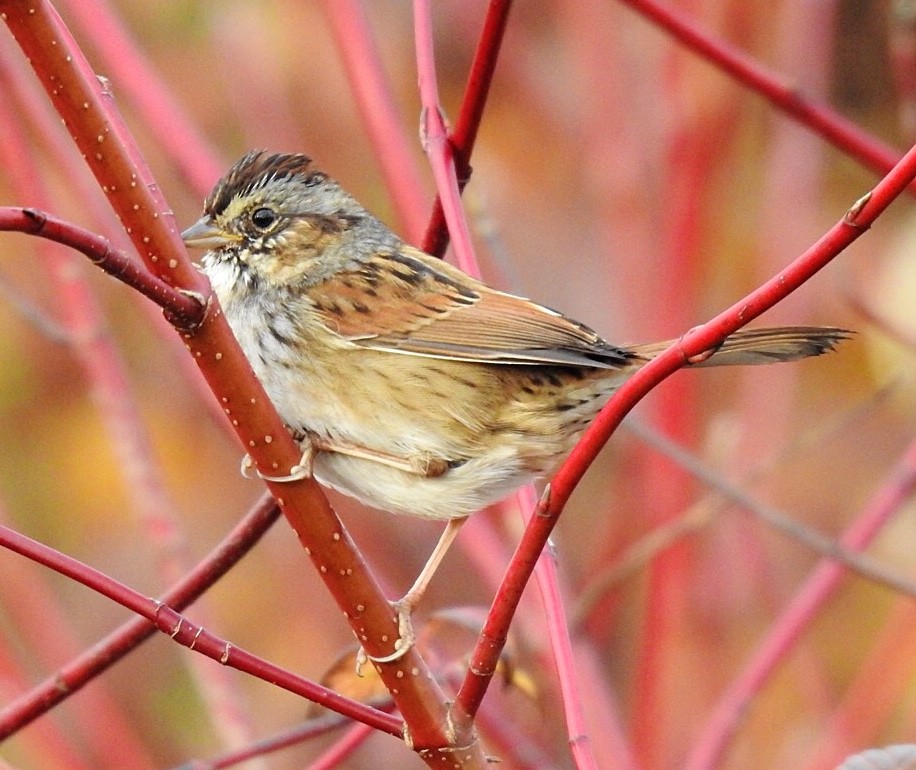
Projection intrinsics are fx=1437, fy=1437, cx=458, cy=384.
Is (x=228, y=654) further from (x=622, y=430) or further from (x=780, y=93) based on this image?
A: (x=622, y=430)

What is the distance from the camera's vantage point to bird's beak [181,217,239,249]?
2545 millimetres

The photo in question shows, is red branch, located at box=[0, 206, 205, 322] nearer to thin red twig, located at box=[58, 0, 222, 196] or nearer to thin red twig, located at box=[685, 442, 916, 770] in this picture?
thin red twig, located at box=[58, 0, 222, 196]

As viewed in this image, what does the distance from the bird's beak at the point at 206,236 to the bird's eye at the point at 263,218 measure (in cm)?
6

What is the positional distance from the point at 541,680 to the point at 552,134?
83.0 inches

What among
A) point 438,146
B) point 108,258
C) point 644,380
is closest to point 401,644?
point 644,380

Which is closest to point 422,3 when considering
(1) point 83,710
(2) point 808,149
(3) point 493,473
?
(3) point 493,473

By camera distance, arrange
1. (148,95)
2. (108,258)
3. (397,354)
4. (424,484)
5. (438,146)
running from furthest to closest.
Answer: (148,95) < (397,354) < (424,484) < (438,146) < (108,258)

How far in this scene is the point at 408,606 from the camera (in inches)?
80.4

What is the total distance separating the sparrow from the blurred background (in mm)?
302

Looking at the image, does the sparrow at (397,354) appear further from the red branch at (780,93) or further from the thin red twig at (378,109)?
the red branch at (780,93)

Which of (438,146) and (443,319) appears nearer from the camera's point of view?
(438,146)

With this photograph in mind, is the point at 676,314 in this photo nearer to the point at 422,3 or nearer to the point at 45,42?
the point at 422,3

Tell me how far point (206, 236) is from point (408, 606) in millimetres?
858

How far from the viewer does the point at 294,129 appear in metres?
4.41
